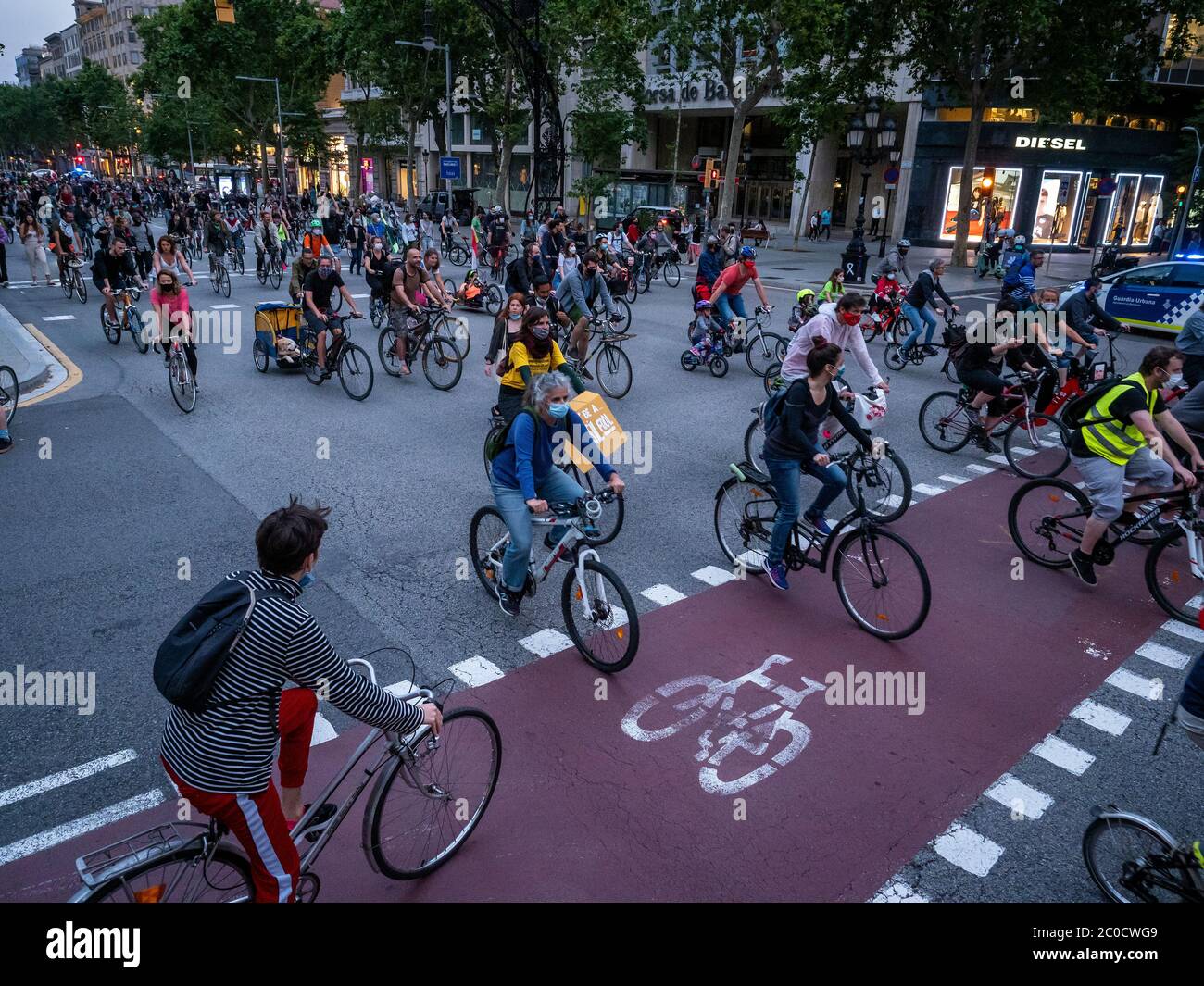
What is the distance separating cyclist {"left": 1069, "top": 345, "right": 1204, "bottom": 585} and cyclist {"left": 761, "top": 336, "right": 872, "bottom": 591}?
5.94 ft

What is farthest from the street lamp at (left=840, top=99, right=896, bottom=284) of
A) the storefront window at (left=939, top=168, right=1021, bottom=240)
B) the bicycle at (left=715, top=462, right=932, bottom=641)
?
the bicycle at (left=715, top=462, right=932, bottom=641)

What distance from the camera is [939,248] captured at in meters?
40.6

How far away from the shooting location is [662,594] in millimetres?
6621

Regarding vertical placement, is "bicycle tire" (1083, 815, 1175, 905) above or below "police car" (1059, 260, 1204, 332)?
below

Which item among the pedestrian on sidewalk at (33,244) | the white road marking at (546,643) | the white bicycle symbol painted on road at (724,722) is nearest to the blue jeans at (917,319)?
the white bicycle symbol painted on road at (724,722)

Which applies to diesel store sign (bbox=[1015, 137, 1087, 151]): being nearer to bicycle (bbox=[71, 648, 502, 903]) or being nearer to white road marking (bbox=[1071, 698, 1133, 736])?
white road marking (bbox=[1071, 698, 1133, 736])

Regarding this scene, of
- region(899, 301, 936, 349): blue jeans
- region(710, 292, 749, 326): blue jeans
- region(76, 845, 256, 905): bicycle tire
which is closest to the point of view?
region(76, 845, 256, 905): bicycle tire

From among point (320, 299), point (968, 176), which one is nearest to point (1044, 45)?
point (968, 176)

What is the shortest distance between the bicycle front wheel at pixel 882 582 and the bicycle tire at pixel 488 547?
2526 mm

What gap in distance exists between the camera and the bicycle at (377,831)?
276cm

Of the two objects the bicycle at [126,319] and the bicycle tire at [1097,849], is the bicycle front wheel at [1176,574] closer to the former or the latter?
the bicycle tire at [1097,849]

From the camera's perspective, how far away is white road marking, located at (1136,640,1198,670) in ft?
19.0
